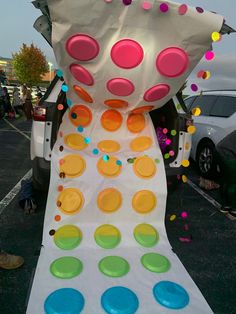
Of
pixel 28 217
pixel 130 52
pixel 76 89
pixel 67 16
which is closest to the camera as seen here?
pixel 67 16

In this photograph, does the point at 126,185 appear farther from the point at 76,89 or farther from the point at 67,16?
the point at 67,16

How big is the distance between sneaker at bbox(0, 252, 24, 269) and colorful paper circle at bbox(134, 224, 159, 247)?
116cm

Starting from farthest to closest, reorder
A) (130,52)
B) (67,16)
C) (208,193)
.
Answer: (208,193)
(130,52)
(67,16)

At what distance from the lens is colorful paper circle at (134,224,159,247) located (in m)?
3.34

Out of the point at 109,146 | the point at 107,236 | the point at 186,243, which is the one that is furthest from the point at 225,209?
the point at 107,236

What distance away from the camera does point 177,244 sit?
3.68 meters

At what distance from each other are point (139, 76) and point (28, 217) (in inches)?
85.4

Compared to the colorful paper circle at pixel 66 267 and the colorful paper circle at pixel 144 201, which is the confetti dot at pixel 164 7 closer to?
the colorful paper circle at pixel 144 201

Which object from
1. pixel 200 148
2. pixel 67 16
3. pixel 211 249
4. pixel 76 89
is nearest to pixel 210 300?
pixel 211 249

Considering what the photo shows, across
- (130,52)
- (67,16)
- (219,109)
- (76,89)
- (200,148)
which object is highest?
(67,16)

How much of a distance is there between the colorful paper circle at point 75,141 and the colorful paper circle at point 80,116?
0.15 metres

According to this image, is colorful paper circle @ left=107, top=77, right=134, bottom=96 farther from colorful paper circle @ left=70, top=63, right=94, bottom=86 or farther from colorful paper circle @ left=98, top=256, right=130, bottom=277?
colorful paper circle @ left=98, top=256, right=130, bottom=277

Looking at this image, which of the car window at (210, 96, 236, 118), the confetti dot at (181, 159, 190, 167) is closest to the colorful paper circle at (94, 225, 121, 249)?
the confetti dot at (181, 159, 190, 167)

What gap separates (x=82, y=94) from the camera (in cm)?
359
